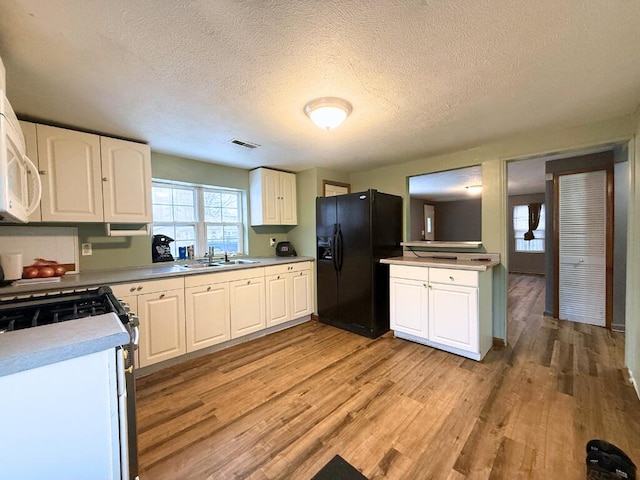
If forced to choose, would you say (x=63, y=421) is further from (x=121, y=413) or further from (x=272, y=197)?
(x=272, y=197)

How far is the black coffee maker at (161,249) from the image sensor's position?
306cm

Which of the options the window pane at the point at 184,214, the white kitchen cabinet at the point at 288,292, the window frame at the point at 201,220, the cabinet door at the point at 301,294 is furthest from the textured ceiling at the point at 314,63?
the cabinet door at the point at 301,294

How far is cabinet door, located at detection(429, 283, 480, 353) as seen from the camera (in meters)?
2.54

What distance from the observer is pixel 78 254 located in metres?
2.54

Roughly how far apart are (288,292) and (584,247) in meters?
3.84

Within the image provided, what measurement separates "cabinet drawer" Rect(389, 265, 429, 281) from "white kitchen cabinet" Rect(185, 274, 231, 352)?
1.87 metres

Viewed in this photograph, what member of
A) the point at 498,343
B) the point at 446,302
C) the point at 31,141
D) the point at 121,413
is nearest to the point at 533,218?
the point at 498,343

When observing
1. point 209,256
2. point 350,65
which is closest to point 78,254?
point 209,256

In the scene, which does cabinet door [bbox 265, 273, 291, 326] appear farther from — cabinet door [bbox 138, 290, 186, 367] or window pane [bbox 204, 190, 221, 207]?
window pane [bbox 204, 190, 221, 207]

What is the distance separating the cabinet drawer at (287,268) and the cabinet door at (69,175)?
1.71 m

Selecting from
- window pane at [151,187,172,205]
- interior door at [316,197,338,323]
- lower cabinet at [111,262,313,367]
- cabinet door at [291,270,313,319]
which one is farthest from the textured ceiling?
cabinet door at [291,270,313,319]

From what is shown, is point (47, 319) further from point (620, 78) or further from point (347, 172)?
point (347, 172)

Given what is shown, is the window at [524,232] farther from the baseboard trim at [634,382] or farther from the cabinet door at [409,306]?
the cabinet door at [409,306]

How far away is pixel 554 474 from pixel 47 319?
2573mm
